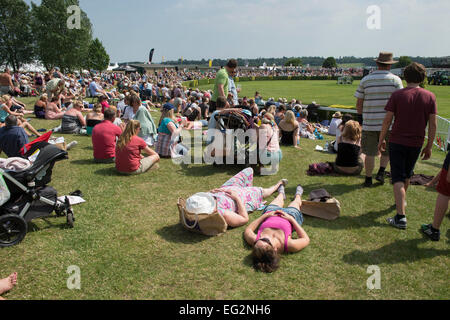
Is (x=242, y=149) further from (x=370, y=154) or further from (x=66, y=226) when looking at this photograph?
(x=66, y=226)

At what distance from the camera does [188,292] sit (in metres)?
2.91

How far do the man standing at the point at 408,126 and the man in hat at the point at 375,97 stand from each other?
3.08ft

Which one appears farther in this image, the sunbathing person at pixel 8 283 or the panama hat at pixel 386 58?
the panama hat at pixel 386 58

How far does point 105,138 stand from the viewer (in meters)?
6.73

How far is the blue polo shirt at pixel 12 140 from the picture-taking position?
5.60 m

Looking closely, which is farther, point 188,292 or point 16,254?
point 16,254

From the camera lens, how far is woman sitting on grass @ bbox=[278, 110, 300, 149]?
28.4 feet

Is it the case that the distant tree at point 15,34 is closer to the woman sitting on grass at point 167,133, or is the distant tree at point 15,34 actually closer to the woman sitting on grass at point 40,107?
the woman sitting on grass at point 40,107

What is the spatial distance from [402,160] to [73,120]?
9.48m

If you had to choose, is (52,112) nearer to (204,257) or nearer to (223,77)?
(223,77)

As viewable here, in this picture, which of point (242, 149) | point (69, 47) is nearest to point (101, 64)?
point (69, 47)
